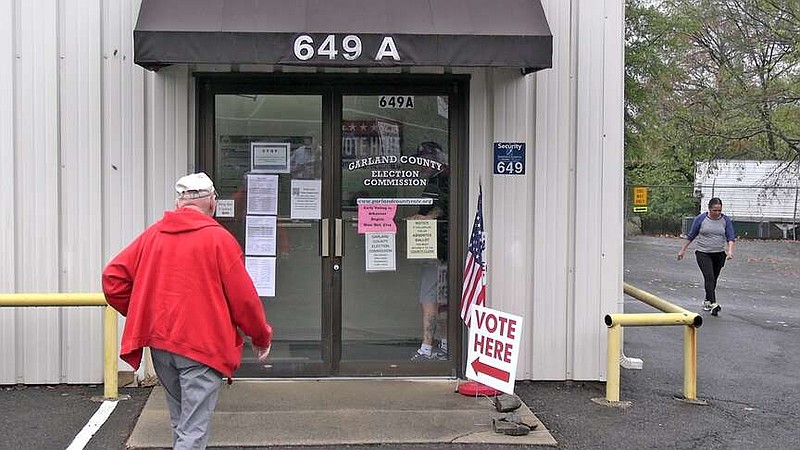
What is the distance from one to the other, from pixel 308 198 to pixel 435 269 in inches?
48.9

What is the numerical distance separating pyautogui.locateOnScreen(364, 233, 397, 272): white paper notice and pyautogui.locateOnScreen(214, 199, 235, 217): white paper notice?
3.75 feet

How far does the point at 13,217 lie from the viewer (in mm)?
7012

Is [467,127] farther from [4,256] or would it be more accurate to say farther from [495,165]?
[4,256]

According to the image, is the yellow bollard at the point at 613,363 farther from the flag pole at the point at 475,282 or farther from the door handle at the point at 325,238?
the door handle at the point at 325,238

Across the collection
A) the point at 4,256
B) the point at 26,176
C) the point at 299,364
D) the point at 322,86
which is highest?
the point at 322,86

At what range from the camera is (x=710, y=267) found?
42.1 feet

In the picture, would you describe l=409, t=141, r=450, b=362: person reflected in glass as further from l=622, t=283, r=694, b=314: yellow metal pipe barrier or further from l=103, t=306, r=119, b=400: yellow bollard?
l=103, t=306, r=119, b=400: yellow bollard

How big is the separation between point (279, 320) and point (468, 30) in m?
2.87

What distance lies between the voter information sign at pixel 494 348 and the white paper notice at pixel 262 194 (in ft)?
6.40

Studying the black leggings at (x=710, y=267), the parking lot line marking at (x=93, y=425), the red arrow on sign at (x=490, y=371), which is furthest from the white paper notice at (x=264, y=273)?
the black leggings at (x=710, y=267)

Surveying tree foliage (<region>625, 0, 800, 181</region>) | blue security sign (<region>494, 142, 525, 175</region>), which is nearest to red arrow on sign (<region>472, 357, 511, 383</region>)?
blue security sign (<region>494, 142, 525, 175</region>)

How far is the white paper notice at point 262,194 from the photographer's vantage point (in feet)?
24.0

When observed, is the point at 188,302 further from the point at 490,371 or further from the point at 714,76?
the point at 714,76

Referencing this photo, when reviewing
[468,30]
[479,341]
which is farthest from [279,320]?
[468,30]
